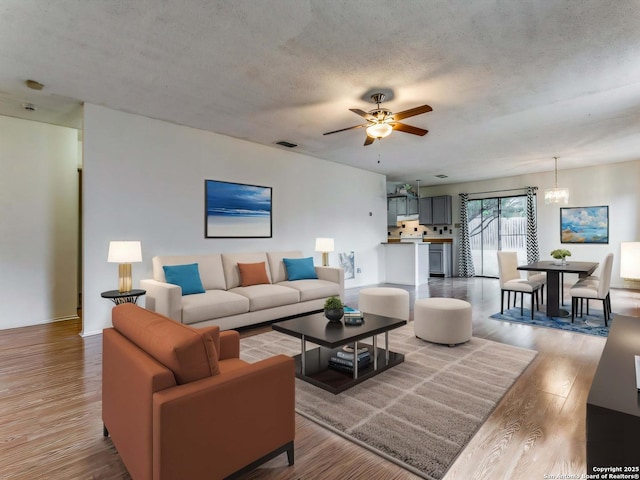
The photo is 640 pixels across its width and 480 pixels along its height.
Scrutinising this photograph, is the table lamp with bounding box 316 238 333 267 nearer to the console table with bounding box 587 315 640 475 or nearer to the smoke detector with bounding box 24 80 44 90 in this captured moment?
the smoke detector with bounding box 24 80 44 90

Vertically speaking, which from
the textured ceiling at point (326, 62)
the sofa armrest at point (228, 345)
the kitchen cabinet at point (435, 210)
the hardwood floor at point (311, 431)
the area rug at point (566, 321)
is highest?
the textured ceiling at point (326, 62)

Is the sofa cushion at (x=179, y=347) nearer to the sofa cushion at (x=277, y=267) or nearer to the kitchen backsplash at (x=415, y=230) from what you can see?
the sofa cushion at (x=277, y=267)

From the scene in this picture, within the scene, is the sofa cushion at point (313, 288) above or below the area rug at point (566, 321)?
above

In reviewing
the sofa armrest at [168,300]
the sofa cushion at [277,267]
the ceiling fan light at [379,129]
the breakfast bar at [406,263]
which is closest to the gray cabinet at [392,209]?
the breakfast bar at [406,263]

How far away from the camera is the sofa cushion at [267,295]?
430cm

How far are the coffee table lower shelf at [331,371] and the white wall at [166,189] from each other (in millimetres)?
2678

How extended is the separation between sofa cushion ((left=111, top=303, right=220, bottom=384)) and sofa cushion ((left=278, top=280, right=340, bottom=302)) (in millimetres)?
3281

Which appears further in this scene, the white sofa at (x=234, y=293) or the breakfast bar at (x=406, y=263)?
the breakfast bar at (x=406, y=263)

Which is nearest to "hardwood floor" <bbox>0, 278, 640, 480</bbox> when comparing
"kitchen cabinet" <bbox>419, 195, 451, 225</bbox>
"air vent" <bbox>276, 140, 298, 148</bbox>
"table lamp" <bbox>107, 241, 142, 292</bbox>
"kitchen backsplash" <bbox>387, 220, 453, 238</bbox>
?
"table lamp" <bbox>107, 241, 142, 292</bbox>

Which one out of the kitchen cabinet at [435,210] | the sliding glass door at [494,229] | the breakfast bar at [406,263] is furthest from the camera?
the kitchen cabinet at [435,210]

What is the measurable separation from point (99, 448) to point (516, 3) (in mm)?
3792

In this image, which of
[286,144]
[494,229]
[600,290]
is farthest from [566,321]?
[494,229]

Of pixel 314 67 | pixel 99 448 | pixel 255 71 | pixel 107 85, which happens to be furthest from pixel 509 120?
pixel 99 448

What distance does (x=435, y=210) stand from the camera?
10.3 meters
